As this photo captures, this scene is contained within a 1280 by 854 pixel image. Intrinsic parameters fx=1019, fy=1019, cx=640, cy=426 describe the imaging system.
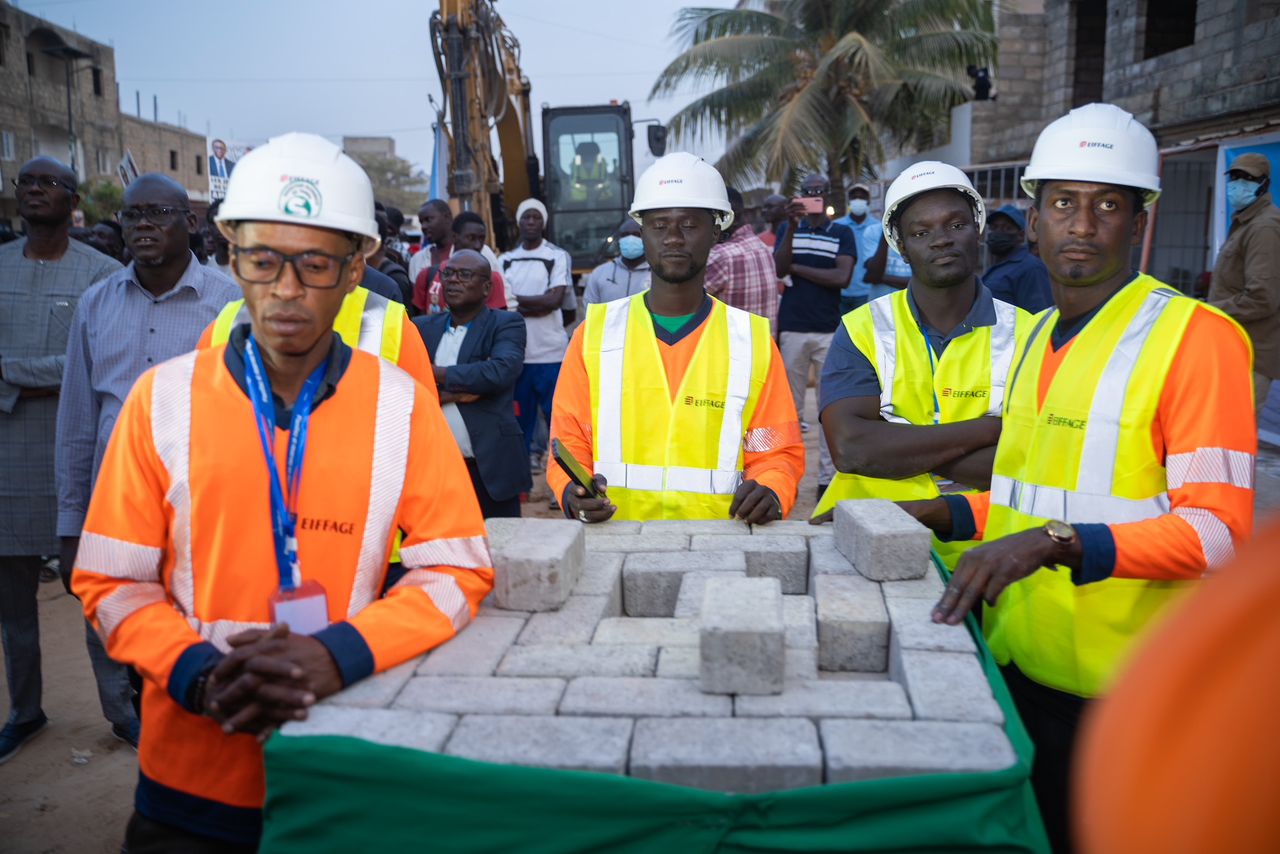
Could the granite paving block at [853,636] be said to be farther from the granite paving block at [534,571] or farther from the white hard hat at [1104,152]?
the white hard hat at [1104,152]

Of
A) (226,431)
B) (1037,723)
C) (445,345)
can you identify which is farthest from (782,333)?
(226,431)

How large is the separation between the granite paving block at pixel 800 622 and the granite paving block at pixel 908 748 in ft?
1.23

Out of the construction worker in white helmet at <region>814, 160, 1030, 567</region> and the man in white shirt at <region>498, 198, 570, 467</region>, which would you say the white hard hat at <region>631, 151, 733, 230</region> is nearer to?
the construction worker in white helmet at <region>814, 160, 1030, 567</region>

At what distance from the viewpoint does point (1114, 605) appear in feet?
7.75

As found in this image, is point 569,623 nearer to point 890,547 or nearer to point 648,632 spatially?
point 648,632

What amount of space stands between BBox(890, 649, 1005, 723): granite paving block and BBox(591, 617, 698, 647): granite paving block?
1.48 ft

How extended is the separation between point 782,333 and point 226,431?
775 cm

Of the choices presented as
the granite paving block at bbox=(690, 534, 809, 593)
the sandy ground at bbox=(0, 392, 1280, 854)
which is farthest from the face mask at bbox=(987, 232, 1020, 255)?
the sandy ground at bbox=(0, 392, 1280, 854)

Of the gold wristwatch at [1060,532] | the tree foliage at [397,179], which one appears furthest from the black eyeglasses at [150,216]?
the tree foliage at [397,179]

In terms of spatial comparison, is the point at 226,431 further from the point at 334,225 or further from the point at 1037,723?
the point at 1037,723

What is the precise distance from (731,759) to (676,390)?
6.62 ft

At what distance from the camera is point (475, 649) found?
7.09 feet

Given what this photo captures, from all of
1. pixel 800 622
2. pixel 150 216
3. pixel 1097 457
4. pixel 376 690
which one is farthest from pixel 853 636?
pixel 150 216

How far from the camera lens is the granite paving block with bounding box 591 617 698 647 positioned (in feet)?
7.20
